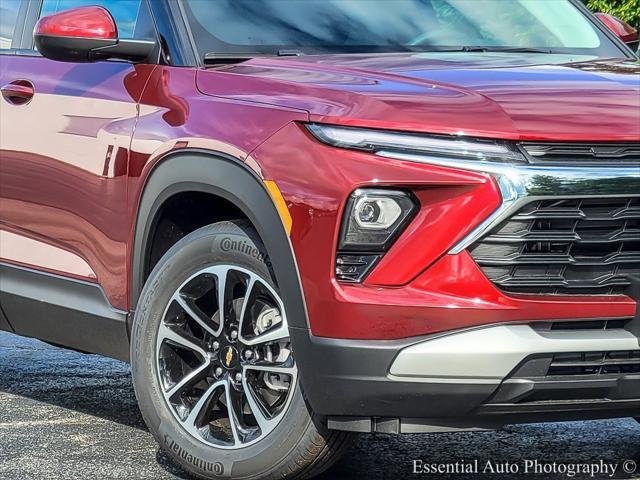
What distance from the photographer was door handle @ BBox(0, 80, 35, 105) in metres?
4.88

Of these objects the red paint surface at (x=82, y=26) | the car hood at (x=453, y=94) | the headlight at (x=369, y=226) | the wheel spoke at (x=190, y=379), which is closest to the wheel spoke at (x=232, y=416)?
the wheel spoke at (x=190, y=379)

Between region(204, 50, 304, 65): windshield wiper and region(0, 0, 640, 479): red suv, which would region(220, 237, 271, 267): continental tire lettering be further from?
region(204, 50, 304, 65): windshield wiper

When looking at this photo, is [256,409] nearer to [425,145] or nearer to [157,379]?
[157,379]

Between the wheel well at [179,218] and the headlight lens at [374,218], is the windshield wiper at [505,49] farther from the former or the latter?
the headlight lens at [374,218]

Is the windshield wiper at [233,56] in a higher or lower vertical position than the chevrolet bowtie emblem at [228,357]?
higher

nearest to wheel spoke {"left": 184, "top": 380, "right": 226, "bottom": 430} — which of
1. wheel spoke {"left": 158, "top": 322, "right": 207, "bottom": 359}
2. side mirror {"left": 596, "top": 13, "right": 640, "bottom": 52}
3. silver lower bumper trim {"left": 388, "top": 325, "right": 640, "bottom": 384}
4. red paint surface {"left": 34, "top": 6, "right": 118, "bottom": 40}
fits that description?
wheel spoke {"left": 158, "top": 322, "right": 207, "bottom": 359}

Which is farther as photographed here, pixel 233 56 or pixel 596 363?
pixel 233 56

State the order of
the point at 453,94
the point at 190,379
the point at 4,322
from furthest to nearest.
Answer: the point at 4,322 → the point at 190,379 → the point at 453,94

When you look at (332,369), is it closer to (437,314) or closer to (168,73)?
(437,314)

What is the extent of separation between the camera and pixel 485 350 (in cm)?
344

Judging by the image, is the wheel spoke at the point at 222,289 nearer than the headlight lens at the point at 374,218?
No

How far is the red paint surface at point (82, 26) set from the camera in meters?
4.37

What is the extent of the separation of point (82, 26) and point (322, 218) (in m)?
1.27

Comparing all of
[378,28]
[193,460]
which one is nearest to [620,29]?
[378,28]
